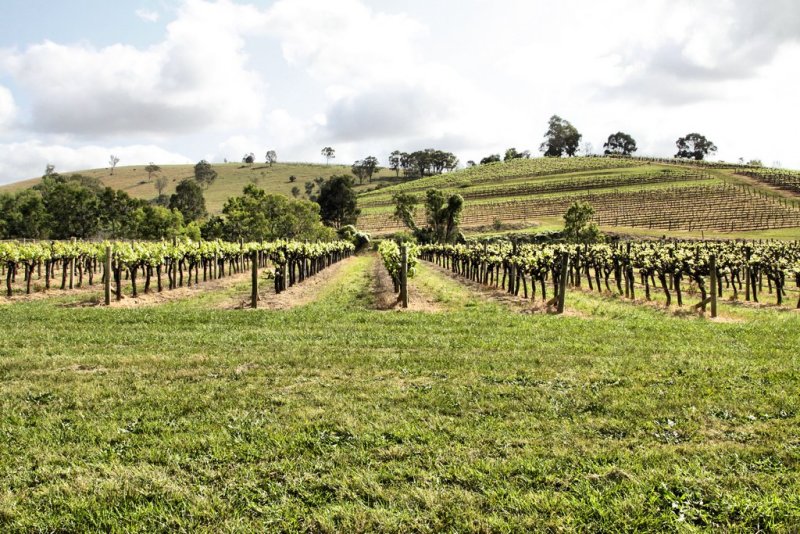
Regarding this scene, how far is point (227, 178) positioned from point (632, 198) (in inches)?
4516

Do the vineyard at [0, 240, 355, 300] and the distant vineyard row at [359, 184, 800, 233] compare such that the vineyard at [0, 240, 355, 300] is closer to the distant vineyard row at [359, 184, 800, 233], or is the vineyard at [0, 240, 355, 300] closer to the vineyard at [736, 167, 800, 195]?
the distant vineyard row at [359, 184, 800, 233]

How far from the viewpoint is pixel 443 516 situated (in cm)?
394

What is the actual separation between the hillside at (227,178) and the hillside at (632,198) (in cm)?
3266

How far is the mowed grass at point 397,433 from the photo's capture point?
4012 mm

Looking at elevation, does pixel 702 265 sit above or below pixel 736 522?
above

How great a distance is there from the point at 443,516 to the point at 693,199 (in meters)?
89.9

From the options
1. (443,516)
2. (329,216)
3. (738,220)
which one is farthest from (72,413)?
(329,216)

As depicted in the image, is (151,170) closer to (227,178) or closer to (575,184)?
(227,178)

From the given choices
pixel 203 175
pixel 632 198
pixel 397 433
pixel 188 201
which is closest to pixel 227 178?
pixel 203 175

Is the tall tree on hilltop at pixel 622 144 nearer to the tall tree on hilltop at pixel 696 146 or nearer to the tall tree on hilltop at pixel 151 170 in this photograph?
the tall tree on hilltop at pixel 696 146

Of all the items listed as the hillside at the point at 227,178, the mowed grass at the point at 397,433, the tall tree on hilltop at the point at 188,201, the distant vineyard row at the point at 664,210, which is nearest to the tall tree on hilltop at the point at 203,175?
the hillside at the point at 227,178

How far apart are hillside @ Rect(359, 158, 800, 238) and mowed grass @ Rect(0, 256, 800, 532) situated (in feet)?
202

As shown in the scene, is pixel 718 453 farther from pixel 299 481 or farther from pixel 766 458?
pixel 299 481

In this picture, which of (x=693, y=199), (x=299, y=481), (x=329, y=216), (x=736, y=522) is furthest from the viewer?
(x=329, y=216)
